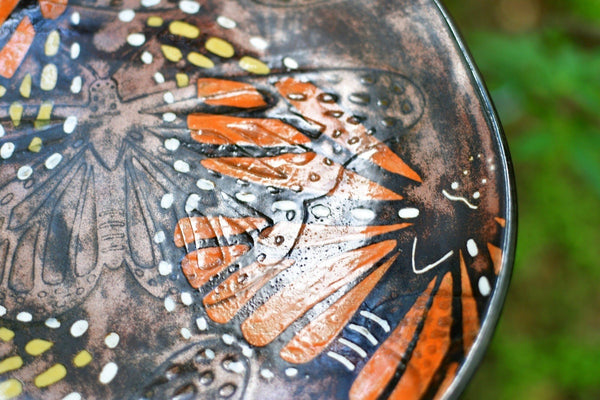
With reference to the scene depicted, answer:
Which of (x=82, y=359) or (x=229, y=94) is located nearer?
(x=82, y=359)

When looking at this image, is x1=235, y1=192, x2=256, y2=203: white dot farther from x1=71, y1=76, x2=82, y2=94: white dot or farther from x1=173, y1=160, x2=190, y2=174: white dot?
x1=71, y1=76, x2=82, y2=94: white dot

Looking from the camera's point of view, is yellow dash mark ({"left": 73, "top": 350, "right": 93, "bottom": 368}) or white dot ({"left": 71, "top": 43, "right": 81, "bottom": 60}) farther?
white dot ({"left": 71, "top": 43, "right": 81, "bottom": 60})

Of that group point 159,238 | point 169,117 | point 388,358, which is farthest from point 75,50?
point 388,358

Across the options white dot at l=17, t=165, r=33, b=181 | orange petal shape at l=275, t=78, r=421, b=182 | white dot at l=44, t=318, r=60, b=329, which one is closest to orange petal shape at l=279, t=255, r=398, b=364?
orange petal shape at l=275, t=78, r=421, b=182

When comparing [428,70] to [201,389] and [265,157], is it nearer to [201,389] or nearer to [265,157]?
[265,157]

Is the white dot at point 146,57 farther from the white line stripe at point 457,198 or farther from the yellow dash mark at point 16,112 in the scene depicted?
the white line stripe at point 457,198

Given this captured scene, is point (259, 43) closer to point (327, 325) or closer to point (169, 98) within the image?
point (169, 98)

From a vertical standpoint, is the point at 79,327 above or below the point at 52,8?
below
